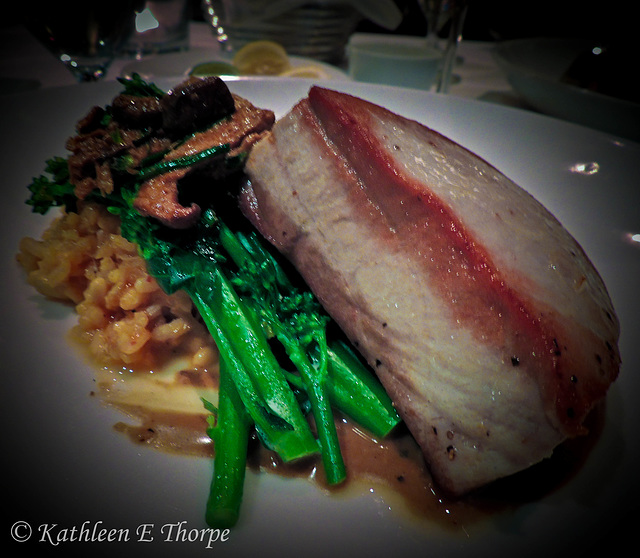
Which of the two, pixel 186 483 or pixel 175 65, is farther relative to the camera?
pixel 175 65

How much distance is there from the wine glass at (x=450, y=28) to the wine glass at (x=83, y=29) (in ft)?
7.71

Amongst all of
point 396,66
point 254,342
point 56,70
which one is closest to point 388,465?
point 254,342

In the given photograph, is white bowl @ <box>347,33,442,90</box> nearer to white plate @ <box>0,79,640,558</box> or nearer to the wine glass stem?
the wine glass stem

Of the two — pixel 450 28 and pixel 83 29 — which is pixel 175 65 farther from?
pixel 450 28

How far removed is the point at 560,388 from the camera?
4.30 feet

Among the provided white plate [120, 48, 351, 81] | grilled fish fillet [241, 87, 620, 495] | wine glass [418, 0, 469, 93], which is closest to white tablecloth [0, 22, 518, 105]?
white plate [120, 48, 351, 81]

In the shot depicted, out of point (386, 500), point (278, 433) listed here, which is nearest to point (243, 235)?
point (278, 433)

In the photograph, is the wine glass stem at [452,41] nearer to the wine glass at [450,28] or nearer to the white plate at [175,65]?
the wine glass at [450,28]

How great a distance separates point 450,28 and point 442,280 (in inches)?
118

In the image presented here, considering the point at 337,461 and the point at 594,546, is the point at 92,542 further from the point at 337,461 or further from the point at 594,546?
the point at 594,546

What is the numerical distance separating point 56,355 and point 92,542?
873mm

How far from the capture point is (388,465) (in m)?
1.55

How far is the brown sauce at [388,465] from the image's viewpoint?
4.59ft

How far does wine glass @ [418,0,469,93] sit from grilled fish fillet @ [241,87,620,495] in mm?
2260
